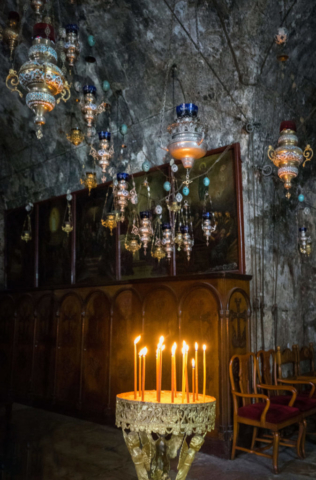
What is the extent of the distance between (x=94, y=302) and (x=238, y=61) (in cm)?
484

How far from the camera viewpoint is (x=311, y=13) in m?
6.11

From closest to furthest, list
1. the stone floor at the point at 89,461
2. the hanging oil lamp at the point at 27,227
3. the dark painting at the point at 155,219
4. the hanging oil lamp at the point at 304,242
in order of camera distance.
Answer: the stone floor at the point at 89,461, the hanging oil lamp at the point at 304,242, the dark painting at the point at 155,219, the hanging oil lamp at the point at 27,227

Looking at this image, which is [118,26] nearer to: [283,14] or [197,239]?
[283,14]

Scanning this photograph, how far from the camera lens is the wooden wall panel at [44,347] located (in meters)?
8.51

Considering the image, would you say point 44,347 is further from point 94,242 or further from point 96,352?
point 94,242

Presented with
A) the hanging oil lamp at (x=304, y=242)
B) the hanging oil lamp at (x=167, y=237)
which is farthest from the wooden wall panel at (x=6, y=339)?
the hanging oil lamp at (x=304, y=242)

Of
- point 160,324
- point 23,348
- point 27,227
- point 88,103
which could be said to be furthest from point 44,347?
point 88,103

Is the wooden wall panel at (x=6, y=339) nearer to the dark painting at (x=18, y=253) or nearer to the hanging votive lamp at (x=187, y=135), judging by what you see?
the dark painting at (x=18, y=253)

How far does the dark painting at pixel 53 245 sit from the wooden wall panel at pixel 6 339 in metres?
0.96

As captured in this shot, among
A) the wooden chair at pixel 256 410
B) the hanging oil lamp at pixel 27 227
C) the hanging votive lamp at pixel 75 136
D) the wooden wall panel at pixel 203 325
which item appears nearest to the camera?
the wooden chair at pixel 256 410

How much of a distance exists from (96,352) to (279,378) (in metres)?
3.29

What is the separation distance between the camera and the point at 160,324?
21.9ft

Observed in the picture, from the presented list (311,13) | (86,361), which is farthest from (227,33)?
(86,361)

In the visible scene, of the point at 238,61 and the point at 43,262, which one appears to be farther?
the point at 43,262
